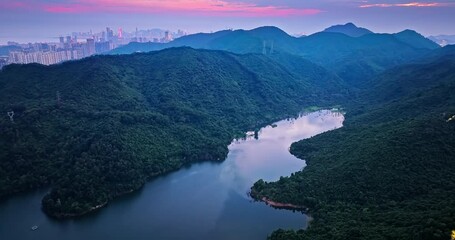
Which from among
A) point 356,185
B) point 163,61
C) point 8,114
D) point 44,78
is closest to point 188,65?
point 163,61

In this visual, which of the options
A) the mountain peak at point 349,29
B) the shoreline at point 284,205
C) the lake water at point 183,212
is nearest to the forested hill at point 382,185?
the shoreline at point 284,205

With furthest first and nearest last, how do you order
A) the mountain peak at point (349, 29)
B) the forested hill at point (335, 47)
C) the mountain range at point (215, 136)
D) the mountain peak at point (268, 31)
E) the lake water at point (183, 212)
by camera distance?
the mountain peak at point (349, 29) < the mountain peak at point (268, 31) < the forested hill at point (335, 47) < the lake water at point (183, 212) < the mountain range at point (215, 136)

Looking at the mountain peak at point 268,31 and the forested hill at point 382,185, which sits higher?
the mountain peak at point 268,31

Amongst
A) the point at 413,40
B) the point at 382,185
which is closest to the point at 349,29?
the point at 413,40

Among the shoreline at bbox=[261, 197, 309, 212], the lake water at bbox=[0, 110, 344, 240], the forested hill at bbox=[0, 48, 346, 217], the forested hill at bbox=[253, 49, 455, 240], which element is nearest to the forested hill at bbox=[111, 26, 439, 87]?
the forested hill at bbox=[0, 48, 346, 217]

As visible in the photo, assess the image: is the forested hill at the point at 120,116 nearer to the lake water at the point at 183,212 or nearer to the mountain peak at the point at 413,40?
the lake water at the point at 183,212

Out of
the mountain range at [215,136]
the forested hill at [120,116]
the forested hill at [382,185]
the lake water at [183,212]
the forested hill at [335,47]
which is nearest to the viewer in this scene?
the forested hill at [382,185]
